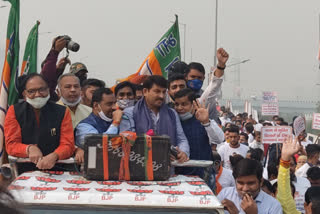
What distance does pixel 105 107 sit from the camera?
199 inches

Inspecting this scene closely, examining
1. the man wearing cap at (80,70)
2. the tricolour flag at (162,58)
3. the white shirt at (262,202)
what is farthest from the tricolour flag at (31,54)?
the white shirt at (262,202)

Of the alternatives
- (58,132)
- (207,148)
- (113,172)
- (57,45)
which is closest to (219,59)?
(207,148)

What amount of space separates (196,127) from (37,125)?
55.2 inches

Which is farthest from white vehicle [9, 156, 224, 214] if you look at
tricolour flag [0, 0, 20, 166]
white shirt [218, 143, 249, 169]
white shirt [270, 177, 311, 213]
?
white shirt [218, 143, 249, 169]

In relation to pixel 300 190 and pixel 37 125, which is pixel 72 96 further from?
pixel 300 190

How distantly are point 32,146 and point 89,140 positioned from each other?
2.22 feet

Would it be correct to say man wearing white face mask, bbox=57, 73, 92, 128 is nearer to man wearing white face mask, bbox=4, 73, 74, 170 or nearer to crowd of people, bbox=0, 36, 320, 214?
crowd of people, bbox=0, 36, 320, 214

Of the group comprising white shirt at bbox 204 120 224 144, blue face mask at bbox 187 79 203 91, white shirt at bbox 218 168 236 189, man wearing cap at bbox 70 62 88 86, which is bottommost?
white shirt at bbox 218 168 236 189

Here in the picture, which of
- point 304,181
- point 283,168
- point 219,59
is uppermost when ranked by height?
point 219,59

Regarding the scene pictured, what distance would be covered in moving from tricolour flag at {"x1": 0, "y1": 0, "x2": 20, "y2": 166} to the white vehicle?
193 cm

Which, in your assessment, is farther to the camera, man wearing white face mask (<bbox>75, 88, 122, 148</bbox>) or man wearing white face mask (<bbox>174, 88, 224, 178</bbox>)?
man wearing white face mask (<bbox>174, 88, 224, 178</bbox>)

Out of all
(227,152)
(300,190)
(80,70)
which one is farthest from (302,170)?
(80,70)

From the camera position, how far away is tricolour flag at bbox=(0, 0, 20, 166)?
18.8 feet

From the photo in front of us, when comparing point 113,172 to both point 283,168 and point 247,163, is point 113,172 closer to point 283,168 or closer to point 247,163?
point 247,163
